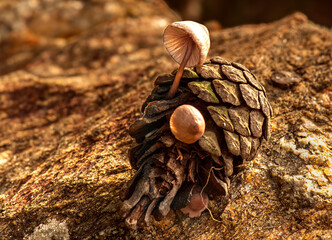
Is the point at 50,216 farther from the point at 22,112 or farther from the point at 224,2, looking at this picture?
the point at 224,2

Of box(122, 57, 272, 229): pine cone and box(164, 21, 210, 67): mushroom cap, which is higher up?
box(164, 21, 210, 67): mushroom cap

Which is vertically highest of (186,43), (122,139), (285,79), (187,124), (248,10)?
Result: (186,43)

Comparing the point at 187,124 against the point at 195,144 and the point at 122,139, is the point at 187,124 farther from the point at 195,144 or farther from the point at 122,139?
the point at 122,139

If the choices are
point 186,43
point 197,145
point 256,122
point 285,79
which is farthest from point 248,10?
point 197,145

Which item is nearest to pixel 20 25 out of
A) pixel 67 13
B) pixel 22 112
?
pixel 67 13

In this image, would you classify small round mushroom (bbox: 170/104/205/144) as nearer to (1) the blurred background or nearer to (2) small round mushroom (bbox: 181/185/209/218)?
(2) small round mushroom (bbox: 181/185/209/218)

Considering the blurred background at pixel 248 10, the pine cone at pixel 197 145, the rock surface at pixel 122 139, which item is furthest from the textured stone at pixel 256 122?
the blurred background at pixel 248 10

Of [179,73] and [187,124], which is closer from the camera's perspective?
[187,124]

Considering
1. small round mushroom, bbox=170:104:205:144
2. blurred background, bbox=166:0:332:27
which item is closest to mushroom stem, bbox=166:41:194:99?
small round mushroom, bbox=170:104:205:144
